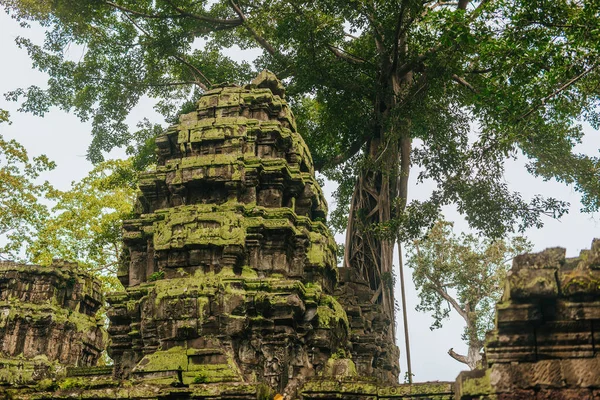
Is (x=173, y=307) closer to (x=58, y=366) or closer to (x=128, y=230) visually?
(x=128, y=230)

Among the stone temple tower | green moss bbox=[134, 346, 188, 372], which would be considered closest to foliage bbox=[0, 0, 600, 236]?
the stone temple tower

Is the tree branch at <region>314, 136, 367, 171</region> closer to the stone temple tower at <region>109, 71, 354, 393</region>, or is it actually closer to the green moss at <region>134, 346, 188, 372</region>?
the stone temple tower at <region>109, 71, 354, 393</region>

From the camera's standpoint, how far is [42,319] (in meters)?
14.2

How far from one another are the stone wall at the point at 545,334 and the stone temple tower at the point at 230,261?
4190 millimetres

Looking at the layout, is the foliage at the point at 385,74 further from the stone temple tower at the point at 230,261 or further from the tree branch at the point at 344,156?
the stone temple tower at the point at 230,261

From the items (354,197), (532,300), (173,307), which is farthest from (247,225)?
(354,197)

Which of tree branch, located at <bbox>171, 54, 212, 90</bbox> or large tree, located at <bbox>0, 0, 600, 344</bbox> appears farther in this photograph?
tree branch, located at <bbox>171, 54, 212, 90</bbox>

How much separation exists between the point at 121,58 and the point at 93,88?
4.78ft

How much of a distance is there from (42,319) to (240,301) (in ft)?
21.6

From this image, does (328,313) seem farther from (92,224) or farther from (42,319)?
(92,224)

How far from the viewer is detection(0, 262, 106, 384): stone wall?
45.8 ft

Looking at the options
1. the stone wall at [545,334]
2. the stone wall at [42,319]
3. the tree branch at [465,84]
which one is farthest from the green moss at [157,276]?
the tree branch at [465,84]

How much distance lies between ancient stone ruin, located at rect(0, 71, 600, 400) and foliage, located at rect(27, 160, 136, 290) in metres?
8.57

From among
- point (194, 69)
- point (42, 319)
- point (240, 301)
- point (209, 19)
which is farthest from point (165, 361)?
point (194, 69)
